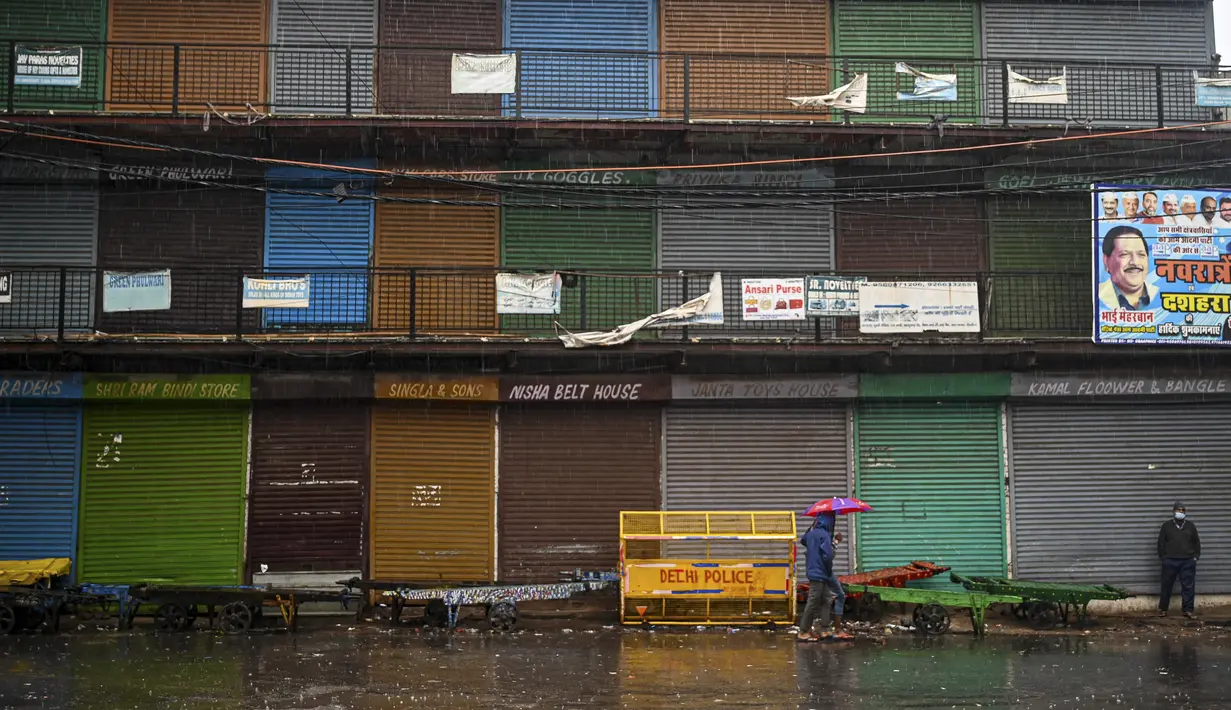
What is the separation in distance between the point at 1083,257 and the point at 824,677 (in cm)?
1057

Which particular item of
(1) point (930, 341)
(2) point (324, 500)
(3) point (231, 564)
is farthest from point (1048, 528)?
(3) point (231, 564)

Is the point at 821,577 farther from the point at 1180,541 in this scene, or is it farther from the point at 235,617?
the point at 235,617

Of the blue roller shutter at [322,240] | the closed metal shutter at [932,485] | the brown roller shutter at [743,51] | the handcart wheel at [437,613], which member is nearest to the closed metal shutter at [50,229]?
the blue roller shutter at [322,240]

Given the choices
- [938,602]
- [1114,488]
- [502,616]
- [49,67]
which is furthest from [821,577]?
[49,67]

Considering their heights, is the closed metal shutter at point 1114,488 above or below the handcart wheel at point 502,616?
above

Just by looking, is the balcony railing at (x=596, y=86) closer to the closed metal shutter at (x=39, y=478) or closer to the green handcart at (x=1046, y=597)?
the closed metal shutter at (x=39, y=478)

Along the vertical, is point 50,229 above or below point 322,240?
above

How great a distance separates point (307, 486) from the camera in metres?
18.3

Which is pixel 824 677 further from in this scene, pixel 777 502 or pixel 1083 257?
pixel 1083 257

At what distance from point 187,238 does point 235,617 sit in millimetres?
A: 6639

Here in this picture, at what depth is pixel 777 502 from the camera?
1872cm

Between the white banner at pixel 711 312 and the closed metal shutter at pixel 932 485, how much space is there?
118 inches

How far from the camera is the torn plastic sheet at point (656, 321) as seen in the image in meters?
17.8

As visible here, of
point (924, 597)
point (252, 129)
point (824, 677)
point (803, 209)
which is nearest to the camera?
point (824, 677)
